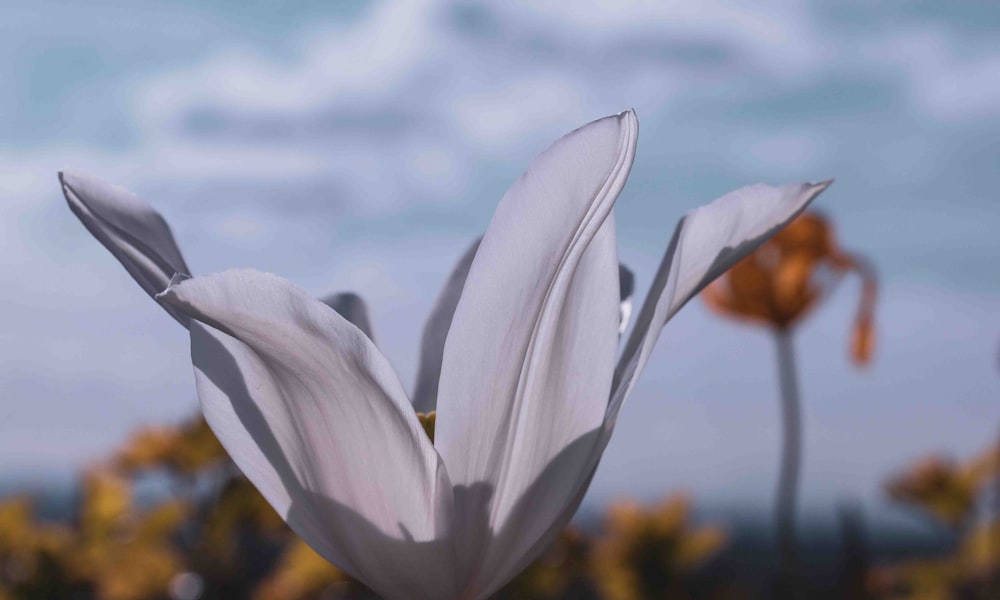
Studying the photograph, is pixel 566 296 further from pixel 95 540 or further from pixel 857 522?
pixel 95 540

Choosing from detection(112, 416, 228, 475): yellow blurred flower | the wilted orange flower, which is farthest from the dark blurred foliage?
the wilted orange flower

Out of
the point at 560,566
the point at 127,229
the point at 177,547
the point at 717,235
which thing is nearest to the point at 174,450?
the point at 177,547

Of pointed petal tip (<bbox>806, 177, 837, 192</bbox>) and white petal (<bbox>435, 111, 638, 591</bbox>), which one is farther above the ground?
pointed petal tip (<bbox>806, 177, 837, 192</bbox>)

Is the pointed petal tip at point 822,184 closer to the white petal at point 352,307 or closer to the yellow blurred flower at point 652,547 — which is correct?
the white petal at point 352,307

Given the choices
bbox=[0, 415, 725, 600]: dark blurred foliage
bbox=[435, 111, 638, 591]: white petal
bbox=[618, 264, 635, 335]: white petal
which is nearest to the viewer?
bbox=[435, 111, 638, 591]: white petal

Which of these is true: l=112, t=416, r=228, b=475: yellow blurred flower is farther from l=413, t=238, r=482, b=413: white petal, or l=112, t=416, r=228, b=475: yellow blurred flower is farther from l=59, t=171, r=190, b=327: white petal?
l=59, t=171, r=190, b=327: white petal

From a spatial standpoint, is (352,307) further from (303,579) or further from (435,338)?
(303,579)

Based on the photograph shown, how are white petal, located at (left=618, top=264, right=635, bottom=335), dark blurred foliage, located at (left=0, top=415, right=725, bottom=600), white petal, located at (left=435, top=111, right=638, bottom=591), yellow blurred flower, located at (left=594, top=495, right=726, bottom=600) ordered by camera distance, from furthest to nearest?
yellow blurred flower, located at (left=594, top=495, right=726, bottom=600)
dark blurred foliage, located at (left=0, top=415, right=725, bottom=600)
white petal, located at (left=618, top=264, right=635, bottom=335)
white petal, located at (left=435, top=111, right=638, bottom=591)
